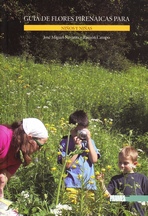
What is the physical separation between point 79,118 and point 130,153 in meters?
0.40

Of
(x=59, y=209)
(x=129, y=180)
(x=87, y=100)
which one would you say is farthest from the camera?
(x=87, y=100)

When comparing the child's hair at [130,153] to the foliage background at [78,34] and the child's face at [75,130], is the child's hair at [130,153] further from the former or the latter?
the foliage background at [78,34]

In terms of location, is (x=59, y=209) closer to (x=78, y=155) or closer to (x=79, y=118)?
(x=78, y=155)

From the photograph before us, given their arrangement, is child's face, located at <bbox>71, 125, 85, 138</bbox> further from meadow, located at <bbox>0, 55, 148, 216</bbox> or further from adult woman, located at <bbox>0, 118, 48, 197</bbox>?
adult woman, located at <bbox>0, 118, 48, 197</bbox>

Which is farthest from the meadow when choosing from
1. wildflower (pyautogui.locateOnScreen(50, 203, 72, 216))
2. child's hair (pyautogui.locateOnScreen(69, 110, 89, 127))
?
wildflower (pyautogui.locateOnScreen(50, 203, 72, 216))

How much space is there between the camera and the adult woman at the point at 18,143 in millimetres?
2512

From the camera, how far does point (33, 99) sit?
281 centimetres

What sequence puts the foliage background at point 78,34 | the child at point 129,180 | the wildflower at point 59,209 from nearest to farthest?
the wildflower at point 59,209 → the child at point 129,180 → the foliage background at point 78,34

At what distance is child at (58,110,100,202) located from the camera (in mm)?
2508

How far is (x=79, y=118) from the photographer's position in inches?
106

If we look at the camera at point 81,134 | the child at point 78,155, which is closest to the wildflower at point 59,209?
the child at point 78,155

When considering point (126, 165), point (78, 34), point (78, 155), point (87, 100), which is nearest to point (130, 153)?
point (126, 165)

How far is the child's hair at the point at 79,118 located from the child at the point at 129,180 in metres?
0.31

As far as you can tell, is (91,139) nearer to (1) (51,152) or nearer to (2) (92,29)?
(1) (51,152)
